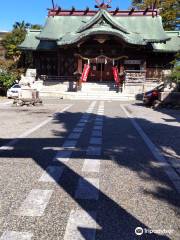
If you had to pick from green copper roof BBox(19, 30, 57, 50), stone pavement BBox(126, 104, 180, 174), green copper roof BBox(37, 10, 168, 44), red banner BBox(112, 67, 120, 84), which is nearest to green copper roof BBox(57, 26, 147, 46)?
green copper roof BBox(37, 10, 168, 44)

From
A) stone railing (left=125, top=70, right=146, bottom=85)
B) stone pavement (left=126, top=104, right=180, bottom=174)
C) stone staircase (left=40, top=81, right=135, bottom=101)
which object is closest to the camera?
stone pavement (left=126, top=104, right=180, bottom=174)

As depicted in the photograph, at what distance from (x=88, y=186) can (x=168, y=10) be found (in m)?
40.1

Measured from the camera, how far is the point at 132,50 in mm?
37656

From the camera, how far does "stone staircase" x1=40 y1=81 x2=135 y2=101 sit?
3186 cm

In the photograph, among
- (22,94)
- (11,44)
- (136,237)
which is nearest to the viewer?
(136,237)

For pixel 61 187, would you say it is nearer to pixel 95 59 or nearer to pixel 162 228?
pixel 162 228

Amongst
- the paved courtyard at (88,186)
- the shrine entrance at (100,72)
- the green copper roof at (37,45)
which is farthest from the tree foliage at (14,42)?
the paved courtyard at (88,186)

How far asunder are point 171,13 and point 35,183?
39559mm

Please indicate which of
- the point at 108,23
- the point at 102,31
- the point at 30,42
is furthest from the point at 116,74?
the point at 30,42

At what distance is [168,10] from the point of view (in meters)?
42.7

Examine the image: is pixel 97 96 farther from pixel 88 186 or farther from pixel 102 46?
pixel 88 186

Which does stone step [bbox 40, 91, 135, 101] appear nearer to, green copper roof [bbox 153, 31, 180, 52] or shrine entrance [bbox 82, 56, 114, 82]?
shrine entrance [bbox 82, 56, 114, 82]

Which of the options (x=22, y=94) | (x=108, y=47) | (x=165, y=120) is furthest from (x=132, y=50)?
(x=165, y=120)

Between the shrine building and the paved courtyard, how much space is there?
23866mm
